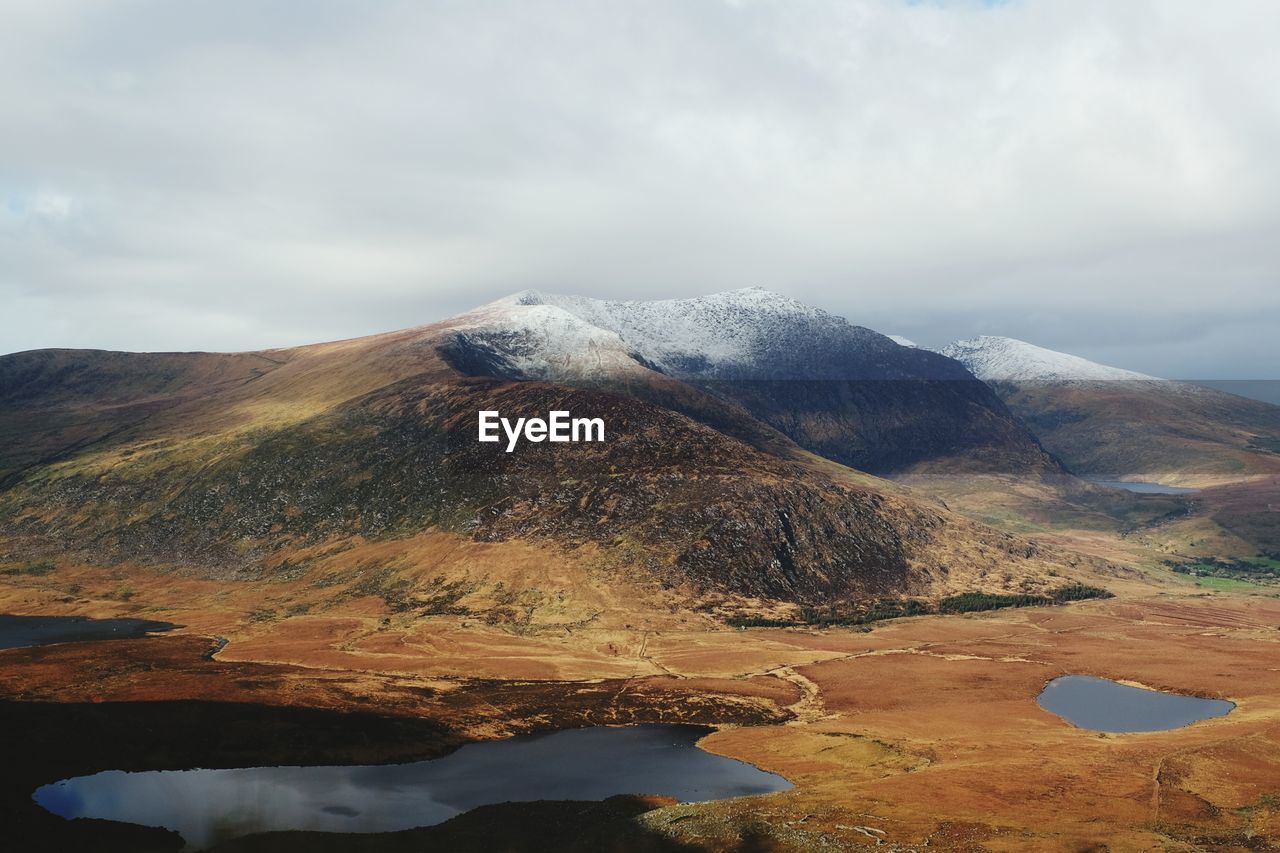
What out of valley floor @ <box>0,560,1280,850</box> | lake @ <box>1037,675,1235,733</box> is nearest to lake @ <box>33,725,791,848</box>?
valley floor @ <box>0,560,1280,850</box>

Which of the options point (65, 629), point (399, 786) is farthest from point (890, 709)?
point (65, 629)

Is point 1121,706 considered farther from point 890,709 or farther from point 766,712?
point 766,712

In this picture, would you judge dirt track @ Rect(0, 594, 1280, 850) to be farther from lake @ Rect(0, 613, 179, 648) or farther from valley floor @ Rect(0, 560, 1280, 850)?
lake @ Rect(0, 613, 179, 648)

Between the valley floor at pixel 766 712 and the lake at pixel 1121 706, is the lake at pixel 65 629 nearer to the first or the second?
the valley floor at pixel 766 712

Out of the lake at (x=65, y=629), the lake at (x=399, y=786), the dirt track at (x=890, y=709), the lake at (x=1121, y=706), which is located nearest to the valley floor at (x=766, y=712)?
the dirt track at (x=890, y=709)

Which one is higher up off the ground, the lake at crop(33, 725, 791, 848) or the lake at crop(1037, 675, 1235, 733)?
the lake at crop(33, 725, 791, 848)

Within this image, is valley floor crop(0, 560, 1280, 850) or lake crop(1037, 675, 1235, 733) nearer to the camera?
valley floor crop(0, 560, 1280, 850)
